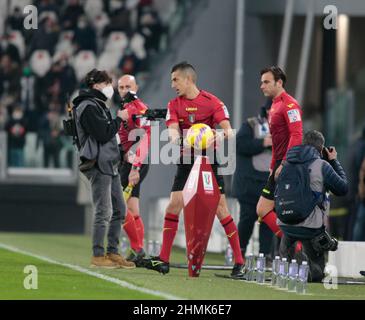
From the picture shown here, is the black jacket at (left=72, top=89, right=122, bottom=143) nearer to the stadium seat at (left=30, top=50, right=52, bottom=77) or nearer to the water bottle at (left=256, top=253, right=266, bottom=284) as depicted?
the water bottle at (left=256, top=253, right=266, bottom=284)

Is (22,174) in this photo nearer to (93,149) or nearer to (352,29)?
(352,29)

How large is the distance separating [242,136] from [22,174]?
1005cm

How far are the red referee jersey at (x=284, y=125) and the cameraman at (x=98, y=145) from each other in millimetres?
1542

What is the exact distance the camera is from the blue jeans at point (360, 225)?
2023cm

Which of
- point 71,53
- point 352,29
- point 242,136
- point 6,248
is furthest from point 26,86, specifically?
point 242,136

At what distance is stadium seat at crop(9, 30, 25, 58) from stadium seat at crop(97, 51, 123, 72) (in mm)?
1638

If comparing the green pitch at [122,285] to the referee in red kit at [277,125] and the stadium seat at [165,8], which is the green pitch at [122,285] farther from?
the stadium seat at [165,8]

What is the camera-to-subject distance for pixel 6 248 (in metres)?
19.0

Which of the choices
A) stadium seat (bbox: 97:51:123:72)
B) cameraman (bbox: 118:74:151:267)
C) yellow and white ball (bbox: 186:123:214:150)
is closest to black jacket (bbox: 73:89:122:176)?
cameraman (bbox: 118:74:151:267)

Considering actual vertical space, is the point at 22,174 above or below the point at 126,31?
below

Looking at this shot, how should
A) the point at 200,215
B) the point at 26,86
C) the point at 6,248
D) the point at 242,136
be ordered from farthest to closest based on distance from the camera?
the point at 26,86 → the point at 6,248 → the point at 242,136 → the point at 200,215

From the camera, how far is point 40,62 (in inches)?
1196

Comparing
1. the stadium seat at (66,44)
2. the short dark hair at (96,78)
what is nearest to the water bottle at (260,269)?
the short dark hair at (96,78)

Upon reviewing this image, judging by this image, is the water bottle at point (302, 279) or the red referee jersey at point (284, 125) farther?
the red referee jersey at point (284, 125)
